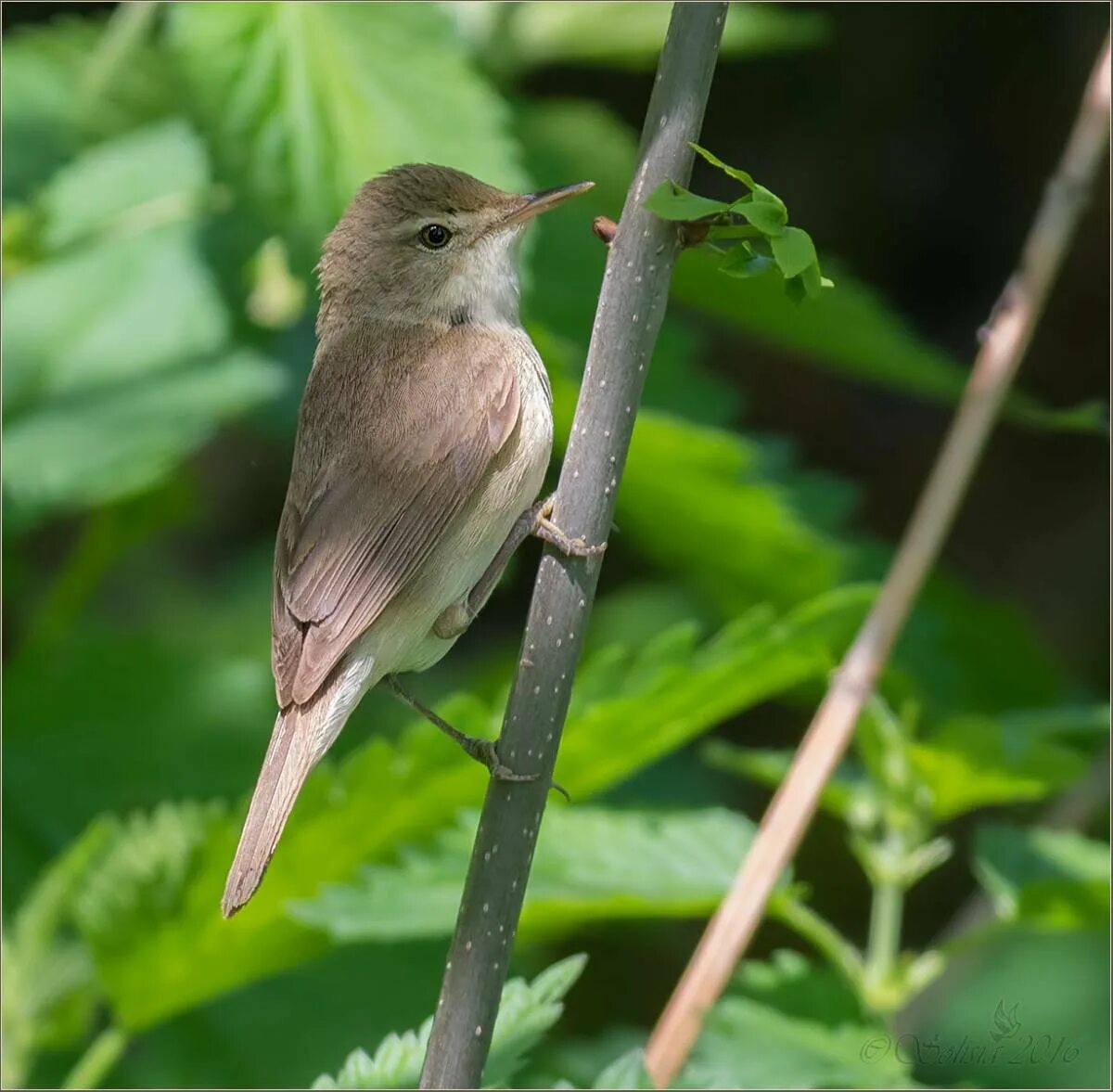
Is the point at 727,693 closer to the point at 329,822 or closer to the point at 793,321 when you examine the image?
the point at 329,822

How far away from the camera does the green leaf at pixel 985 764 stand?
271cm

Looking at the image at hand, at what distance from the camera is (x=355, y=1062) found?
1867mm

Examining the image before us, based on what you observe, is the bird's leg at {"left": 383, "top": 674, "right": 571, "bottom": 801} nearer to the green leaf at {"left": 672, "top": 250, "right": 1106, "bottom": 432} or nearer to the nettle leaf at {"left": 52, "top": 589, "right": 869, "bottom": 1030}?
the nettle leaf at {"left": 52, "top": 589, "right": 869, "bottom": 1030}

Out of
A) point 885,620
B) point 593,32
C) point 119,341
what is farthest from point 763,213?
point 593,32

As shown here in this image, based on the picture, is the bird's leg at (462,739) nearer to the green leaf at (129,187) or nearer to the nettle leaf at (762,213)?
the nettle leaf at (762,213)

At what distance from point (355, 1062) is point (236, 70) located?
207 cm

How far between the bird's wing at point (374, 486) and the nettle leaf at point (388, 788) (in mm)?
248

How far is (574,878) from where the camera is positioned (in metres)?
2.56

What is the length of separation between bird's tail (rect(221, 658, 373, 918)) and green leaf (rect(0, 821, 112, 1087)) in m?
0.65

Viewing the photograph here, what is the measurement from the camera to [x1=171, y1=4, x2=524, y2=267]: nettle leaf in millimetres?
3146

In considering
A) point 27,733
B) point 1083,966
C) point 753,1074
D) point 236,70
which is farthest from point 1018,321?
point 27,733

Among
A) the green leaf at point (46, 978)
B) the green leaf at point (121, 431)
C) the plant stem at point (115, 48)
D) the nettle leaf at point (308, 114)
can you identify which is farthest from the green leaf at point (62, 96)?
the green leaf at point (46, 978)

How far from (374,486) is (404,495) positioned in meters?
0.06

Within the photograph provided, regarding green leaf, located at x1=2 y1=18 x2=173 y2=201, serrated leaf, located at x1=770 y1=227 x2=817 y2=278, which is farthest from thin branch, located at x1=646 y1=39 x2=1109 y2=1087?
green leaf, located at x1=2 y1=18 x2=173 y2=201
